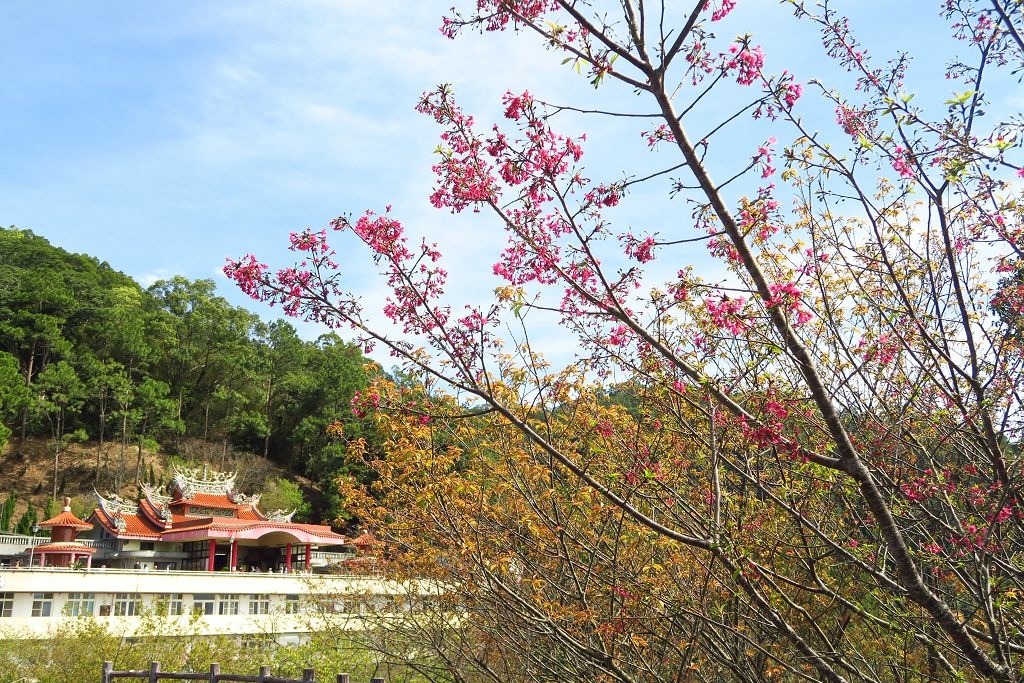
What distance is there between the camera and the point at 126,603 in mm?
19125

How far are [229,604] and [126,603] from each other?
2.73m

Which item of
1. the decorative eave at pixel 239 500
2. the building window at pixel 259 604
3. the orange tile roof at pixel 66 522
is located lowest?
the building window at pixel 259 604

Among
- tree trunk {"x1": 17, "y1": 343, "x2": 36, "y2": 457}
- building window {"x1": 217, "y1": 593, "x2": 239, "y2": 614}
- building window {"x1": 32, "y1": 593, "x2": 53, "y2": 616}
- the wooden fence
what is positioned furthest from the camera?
tree trunk {"x1": 17, "y1": 343, "x2": 36, "y2": 457}

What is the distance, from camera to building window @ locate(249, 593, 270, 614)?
70.9ft

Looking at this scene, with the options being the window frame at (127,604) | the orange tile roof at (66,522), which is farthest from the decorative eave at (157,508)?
the window frame at (127,604)

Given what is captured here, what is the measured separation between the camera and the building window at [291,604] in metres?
20.2

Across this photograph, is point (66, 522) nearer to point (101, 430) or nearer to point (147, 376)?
point (101, 430)

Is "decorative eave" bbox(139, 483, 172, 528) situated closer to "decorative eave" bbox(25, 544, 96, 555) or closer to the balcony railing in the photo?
the balcony railing

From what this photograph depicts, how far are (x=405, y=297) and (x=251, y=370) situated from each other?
4232 cm

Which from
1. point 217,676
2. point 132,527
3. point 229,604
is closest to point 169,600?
point 229,604

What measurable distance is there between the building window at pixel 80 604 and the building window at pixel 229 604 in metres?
3.20

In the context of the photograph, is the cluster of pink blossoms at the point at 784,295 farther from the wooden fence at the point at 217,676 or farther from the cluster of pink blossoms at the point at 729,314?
the wooden fence at the point at 217,676

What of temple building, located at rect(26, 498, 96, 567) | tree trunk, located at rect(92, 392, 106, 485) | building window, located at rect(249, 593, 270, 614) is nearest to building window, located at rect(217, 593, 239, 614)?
building window, located at rect(249, 593, 270, 614)

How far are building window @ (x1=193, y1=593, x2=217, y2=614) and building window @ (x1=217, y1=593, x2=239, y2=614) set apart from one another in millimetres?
182
